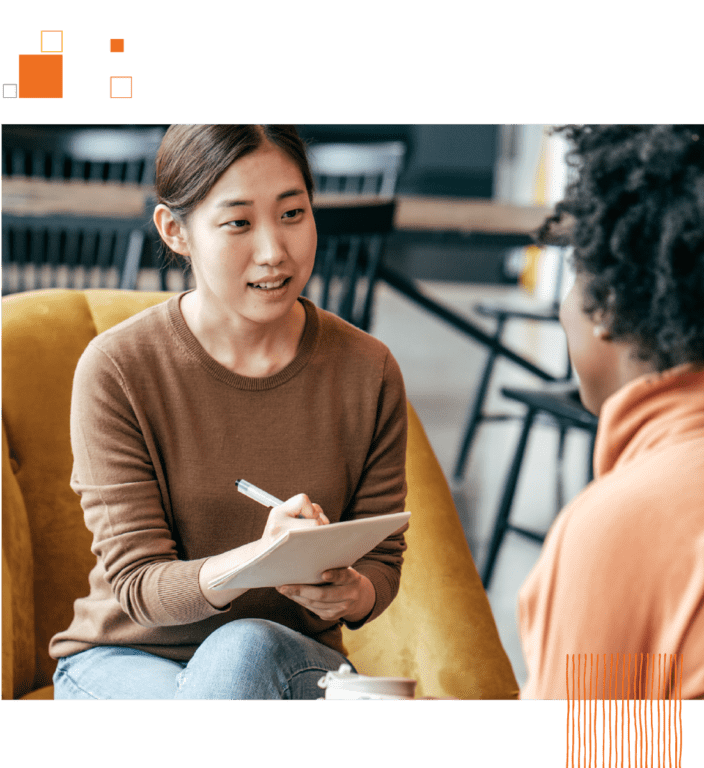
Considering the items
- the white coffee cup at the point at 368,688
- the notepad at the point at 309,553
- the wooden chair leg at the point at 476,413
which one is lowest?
the wooden chair leg at the point at 476,413

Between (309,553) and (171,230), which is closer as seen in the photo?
(309,553)

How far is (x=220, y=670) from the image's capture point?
0.88 meters

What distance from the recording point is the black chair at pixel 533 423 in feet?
3.66

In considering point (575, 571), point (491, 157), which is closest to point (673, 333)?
point (575, 571)

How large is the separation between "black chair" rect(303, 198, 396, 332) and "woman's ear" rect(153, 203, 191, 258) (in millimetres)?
155

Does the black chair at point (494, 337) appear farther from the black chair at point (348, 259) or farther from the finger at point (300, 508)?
the finger at point (300, 508)

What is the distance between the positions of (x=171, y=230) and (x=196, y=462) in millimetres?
258

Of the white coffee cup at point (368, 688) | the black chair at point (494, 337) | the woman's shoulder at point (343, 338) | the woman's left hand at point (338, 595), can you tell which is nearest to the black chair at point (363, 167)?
the black chair at point (494, 337)

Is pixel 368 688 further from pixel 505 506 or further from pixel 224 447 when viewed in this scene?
pixel 505 506

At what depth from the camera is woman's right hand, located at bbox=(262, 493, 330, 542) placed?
2.68ft

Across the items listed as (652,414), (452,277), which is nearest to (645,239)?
(652,414)

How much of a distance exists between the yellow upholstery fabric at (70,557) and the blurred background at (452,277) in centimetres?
5

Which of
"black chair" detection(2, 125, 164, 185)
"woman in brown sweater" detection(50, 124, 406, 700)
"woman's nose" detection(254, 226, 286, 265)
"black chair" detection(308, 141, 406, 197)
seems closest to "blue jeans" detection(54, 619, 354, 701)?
"woman in brown sweater" detection(50, 124, 406, 700)
